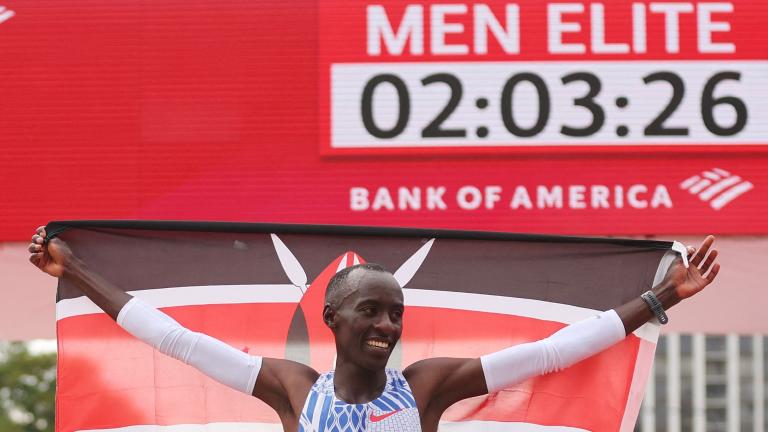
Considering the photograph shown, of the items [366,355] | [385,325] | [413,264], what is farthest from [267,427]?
[385,325]

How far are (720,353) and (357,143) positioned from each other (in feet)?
188

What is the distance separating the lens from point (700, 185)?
23.0 ft

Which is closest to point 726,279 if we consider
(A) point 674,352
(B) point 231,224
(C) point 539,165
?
(C) point 539,165

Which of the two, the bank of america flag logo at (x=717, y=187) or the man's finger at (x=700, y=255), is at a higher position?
the bank of america flag logo at (x=717, y=187)

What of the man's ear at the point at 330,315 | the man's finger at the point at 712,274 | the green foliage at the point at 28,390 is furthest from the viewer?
the green foliage at the point at 28,390

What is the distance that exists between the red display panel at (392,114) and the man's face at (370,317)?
282cm

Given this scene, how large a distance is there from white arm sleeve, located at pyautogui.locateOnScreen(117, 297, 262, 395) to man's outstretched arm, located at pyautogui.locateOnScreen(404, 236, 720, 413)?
610 millimetres

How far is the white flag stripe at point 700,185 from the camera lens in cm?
701

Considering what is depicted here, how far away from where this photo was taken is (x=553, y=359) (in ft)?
15.9

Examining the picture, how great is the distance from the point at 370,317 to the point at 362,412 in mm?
318

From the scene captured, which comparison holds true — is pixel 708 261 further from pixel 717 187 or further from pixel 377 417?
pixel 717 187

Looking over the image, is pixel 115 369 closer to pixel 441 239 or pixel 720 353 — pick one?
pixel 441 239

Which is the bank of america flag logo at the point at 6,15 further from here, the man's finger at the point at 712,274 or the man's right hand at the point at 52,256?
the man's finger at the point at 712,274

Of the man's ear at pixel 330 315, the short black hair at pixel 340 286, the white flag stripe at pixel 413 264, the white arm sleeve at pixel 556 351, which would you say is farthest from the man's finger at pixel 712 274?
the man's ear at pixel 330 315
